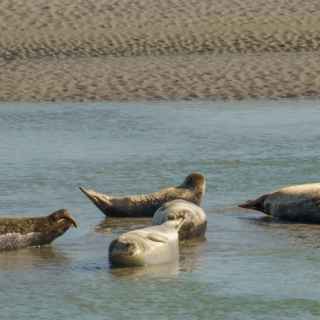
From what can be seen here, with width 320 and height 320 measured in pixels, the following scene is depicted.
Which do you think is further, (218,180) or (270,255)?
(218,180)

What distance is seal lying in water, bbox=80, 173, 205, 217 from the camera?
41.3 feet

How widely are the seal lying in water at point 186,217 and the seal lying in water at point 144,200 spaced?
2.52ft

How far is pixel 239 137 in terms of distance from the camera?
1761 centimetres

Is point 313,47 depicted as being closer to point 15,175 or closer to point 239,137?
point 239,137

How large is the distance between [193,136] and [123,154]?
1605 millimetres

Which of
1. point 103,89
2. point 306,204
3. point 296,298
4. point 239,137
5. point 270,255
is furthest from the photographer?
point 103,89

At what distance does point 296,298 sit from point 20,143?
7993mm

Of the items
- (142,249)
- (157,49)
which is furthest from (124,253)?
(157,49)

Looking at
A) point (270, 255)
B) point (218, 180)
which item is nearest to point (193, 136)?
point (218, 180)

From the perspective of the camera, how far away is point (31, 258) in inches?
437

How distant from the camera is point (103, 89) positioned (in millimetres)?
21938

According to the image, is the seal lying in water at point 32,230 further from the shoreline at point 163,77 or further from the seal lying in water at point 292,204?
the shoreline at point 163,77

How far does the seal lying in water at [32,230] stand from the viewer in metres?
11.3

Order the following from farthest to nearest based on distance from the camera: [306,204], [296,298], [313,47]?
1. [313,47]
2. [306,204]
3. [296,298]
